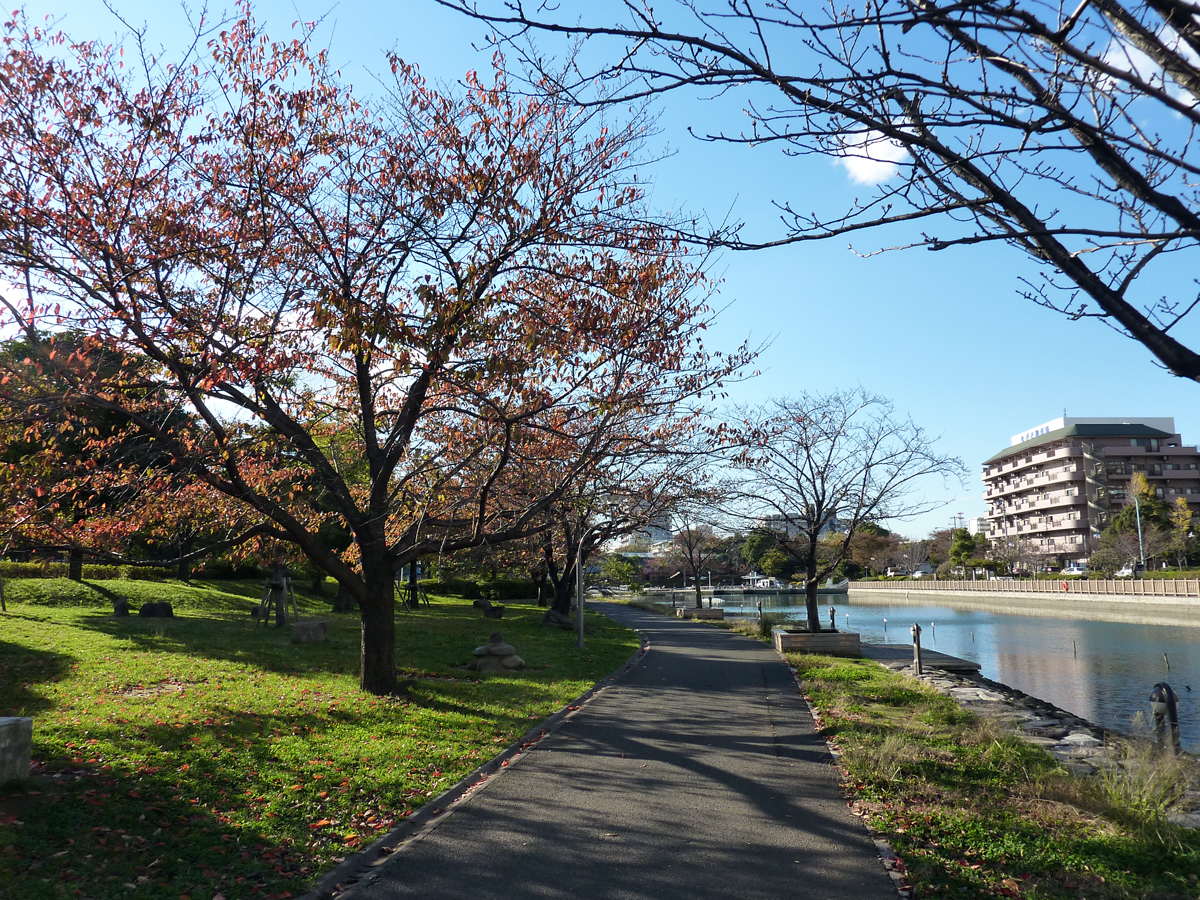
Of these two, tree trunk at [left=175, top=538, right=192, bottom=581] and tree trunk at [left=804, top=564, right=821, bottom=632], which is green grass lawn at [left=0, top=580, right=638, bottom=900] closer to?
tree trunk at [left=175, top=538, right=192, bottom=581]

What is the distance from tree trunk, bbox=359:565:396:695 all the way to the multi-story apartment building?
258ft

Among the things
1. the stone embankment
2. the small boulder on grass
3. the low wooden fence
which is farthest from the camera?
the low wooden fence

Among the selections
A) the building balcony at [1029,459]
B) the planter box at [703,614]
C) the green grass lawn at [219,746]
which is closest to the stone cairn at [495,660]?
the green grass lawn at [219,746]

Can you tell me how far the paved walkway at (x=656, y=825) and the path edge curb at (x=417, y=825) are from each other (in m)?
0.12

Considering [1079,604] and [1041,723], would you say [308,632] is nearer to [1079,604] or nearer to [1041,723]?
[1041,723]

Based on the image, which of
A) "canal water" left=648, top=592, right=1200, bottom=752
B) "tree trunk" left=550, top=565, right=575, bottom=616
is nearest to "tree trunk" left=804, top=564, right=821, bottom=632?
"canal water" left=648, top=592, right=1200, bottom=752

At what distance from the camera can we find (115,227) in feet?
29.2

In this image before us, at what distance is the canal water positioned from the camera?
56.2 ft

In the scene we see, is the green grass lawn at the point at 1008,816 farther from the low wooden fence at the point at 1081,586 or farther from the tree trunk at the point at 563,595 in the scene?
the low wooden fence at the point at 1081,586

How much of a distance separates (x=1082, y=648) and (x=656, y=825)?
1033 inches

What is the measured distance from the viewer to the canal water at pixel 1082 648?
17125 millimetres

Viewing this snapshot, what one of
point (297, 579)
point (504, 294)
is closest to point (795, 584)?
point (297, 579)

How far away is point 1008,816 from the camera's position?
6.68 m

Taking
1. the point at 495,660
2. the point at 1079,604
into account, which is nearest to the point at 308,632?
the point at 495,660
